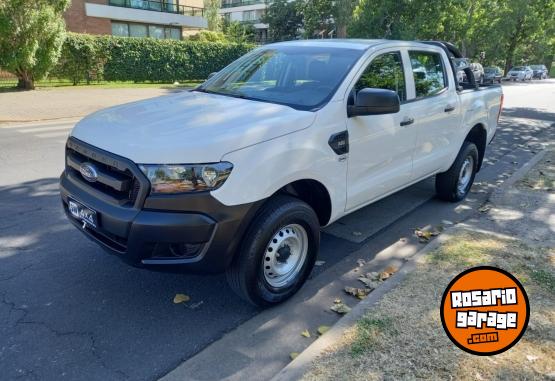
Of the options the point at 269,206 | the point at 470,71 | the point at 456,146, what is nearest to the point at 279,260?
the point at 269,206

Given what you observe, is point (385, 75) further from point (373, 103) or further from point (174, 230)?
point (174, 230)

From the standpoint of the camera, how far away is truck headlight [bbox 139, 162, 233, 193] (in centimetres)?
268

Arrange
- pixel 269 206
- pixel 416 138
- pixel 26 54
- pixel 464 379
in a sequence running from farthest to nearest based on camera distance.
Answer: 1. pixel 26 54
2. pixel 416 138
3. pixel 269 206
4. pixel 464 379

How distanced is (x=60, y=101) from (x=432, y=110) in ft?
46.2

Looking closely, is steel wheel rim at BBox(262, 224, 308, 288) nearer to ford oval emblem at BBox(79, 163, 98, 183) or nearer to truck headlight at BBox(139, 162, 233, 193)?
truck headlight at BBox(139, 162, 233, 193)

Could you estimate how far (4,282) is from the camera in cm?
357

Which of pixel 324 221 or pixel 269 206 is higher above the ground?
pixel 269 206

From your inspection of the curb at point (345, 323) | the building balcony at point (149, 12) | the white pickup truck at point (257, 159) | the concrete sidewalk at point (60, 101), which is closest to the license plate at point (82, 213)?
the white pickup truck at point (257, 159)

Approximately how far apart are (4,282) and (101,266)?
720mm

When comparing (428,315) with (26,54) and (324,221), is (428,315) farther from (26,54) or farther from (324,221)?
(26,54)

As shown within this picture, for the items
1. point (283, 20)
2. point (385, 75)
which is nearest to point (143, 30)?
point (283, 20)

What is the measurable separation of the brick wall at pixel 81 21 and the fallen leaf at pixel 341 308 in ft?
108

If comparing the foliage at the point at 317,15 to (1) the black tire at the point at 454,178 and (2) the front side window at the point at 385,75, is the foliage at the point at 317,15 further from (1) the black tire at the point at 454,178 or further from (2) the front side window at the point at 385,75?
(2) the front side window at the point at 385,75

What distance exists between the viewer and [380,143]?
12.9 ft
